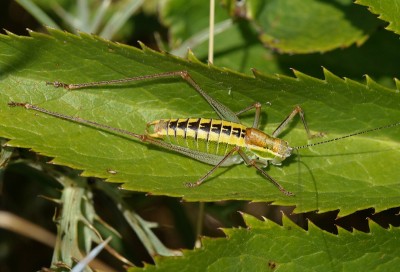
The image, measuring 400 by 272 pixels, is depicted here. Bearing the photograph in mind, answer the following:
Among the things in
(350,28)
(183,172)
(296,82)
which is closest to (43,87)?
(183,172)

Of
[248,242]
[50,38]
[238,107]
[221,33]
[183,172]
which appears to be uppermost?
[221,33]

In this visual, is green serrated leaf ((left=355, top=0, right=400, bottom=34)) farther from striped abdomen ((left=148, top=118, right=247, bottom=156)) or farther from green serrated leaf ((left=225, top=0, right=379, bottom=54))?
striped abdomen ((left=148, top=118, right=247, bottom=156))

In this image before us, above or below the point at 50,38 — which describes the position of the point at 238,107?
below

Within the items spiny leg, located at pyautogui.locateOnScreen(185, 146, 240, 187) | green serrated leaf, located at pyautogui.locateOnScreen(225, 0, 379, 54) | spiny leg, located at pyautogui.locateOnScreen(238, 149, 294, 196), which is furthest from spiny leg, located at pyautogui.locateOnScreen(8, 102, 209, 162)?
green serrated leaf, located at pyautogui.locateOnScreen(225, 0, 379, 54)

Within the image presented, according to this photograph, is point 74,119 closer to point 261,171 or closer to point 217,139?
point 217,139

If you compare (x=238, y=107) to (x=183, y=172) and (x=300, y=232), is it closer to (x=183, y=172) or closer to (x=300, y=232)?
(x=183, y=172)

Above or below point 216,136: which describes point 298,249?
below

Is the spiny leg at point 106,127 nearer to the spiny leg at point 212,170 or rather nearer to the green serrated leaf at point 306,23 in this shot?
the spiny leg at point 212,170

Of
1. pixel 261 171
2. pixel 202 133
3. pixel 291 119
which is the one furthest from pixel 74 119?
pixel 291 119

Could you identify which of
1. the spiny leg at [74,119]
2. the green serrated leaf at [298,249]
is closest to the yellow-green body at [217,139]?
the spiny leg at [74,119]
